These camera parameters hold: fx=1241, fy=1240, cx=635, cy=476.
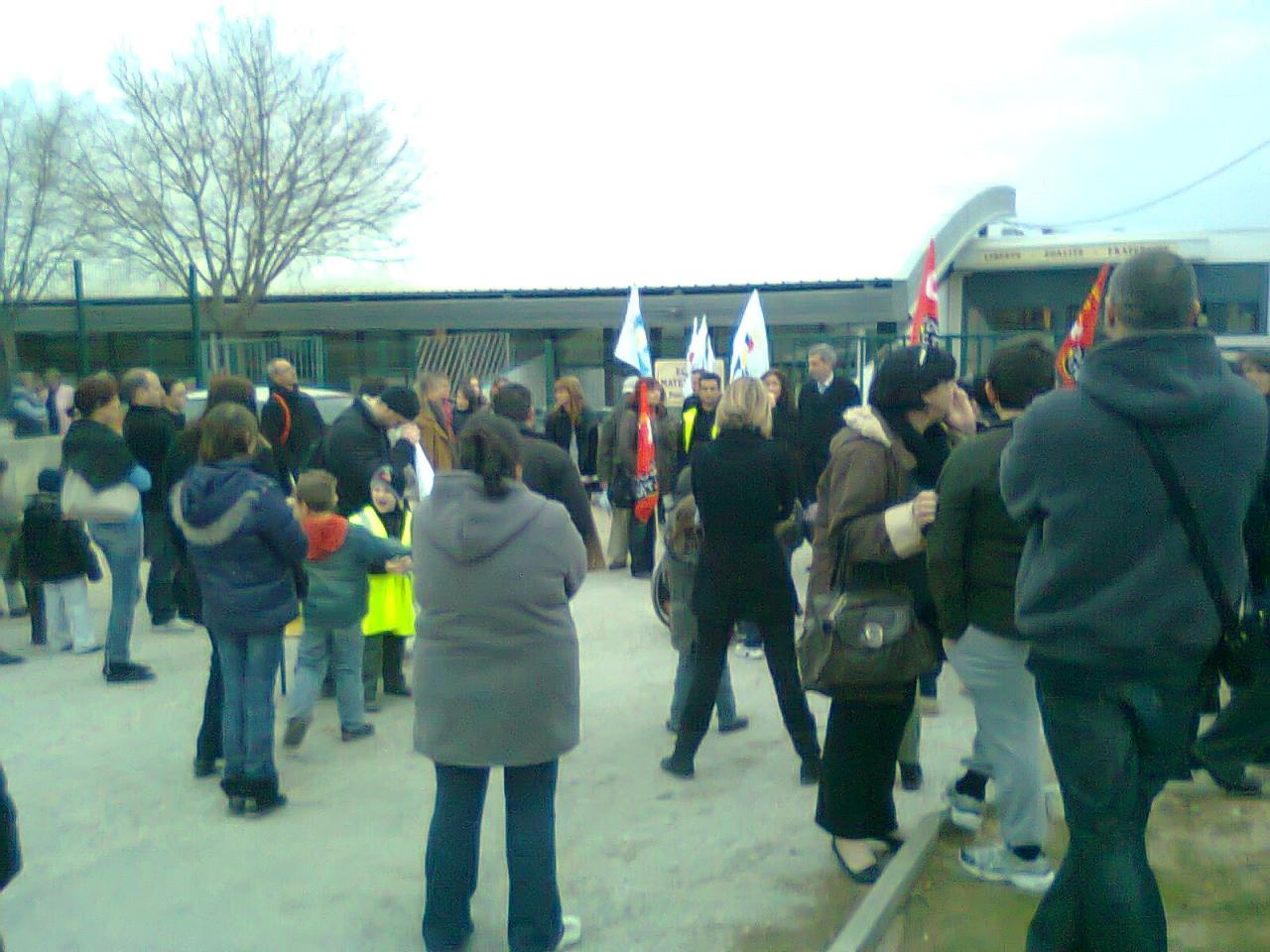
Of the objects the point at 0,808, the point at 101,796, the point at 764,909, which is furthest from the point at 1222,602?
the point at 101,796

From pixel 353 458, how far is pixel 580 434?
231 inches

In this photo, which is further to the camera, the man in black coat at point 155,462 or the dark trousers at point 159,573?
the dark trousers at point 159,573

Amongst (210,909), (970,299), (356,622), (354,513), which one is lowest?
(210,909)

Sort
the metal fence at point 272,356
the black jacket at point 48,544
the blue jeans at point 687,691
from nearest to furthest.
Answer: the blue jeans at point 687,691, the black jacket at point 48,544, the metal fence at point 272,356

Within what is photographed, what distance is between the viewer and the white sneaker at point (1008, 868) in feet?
14.3

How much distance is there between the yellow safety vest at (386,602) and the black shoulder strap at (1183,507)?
4686mm

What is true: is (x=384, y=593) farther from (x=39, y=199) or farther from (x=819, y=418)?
(x=39, y=199)

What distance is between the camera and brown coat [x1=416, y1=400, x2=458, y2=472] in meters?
8.83

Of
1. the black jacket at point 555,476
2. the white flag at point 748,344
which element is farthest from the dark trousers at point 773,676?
the white flag at point 748,344

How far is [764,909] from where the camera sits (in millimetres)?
4445

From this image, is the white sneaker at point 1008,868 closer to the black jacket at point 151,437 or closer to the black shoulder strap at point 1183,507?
the black shoulder strap at point 1183,507

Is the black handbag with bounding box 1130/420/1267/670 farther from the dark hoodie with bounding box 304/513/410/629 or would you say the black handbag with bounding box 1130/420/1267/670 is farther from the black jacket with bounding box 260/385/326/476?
the black jacket with bounding box 260/385/326/476

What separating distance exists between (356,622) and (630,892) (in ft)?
A: 7.75

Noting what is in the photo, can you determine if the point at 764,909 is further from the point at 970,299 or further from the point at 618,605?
the point at 970,299
